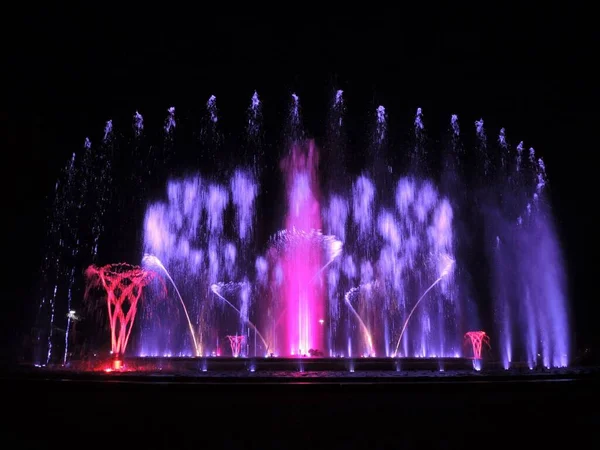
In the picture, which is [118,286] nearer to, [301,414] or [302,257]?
[302,257]

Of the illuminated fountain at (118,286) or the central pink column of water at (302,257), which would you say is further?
the central pink column of water at (302,257)

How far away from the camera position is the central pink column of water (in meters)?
34.2

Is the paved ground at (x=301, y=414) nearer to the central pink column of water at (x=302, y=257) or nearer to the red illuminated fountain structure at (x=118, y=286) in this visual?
the red illuminated fountain structure at (x=118, y=286)

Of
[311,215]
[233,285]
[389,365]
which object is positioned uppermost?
[311,215]

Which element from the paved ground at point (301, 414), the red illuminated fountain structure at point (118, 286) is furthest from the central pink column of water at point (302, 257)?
the paved ground at point (301, 414)

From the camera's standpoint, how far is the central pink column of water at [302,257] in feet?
112

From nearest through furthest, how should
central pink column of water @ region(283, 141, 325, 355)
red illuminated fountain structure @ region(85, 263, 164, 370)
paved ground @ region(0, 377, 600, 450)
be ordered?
paved ground @ region(0, 377, 600, 450) → red illuminated fountain structure @ region(85, 263, 164, 370) → central pink column of water @ region(283, 141, 325, 355)

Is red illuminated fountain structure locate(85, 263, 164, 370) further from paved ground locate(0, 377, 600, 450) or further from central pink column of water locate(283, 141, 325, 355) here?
paved ground locate(0, 377, 600, 450)

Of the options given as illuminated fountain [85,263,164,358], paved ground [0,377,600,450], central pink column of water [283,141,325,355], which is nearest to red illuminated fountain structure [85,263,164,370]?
illuminated fountain [85,263,164,358]

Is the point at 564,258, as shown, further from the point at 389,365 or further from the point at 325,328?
the point at 389,365

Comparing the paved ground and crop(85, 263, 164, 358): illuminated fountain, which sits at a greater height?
crop(85, 263, 164, 358): illuminated fountain

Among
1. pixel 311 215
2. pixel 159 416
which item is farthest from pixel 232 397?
pixel 311 215

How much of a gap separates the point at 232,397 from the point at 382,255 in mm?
31225

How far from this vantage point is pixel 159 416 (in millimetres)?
10445
